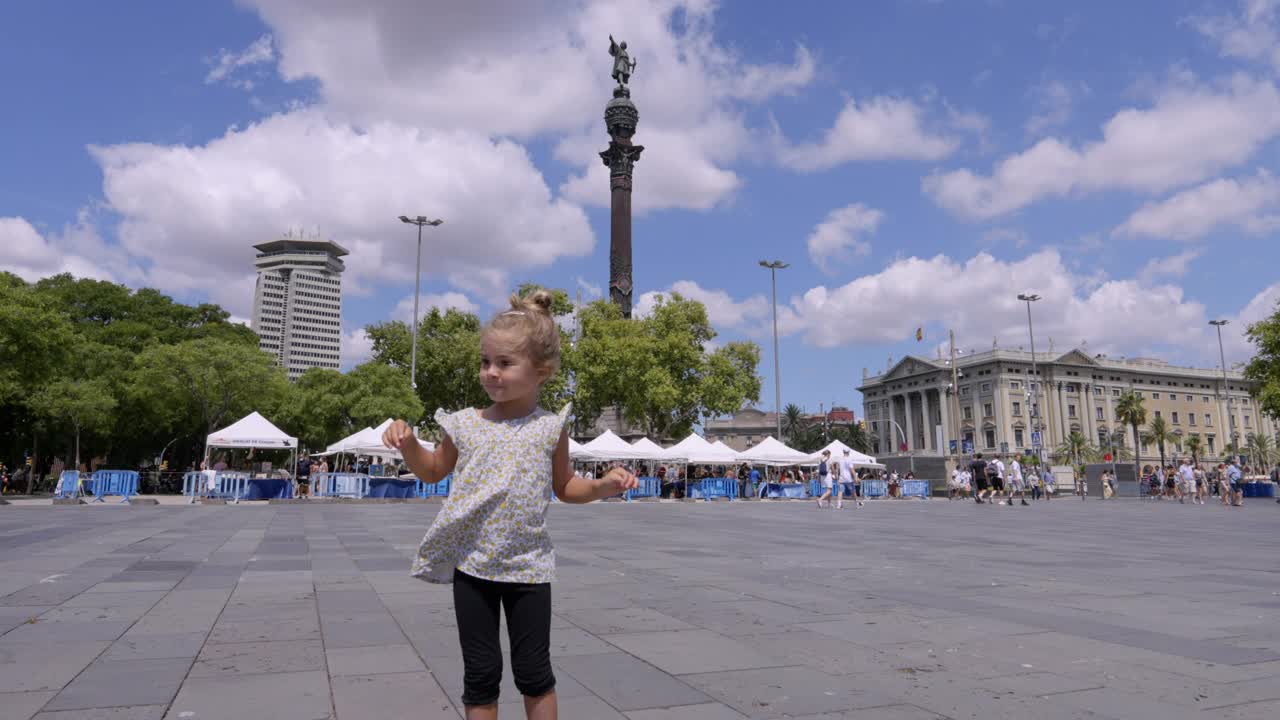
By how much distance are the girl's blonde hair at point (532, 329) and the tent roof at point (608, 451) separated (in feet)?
89.4

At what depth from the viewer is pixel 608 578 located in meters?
7.43

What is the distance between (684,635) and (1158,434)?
10811 cm

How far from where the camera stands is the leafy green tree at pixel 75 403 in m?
33.7

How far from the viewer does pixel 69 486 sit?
967 inches

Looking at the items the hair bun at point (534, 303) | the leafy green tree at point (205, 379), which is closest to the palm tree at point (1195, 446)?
the leafy green tree at point (205, 379)

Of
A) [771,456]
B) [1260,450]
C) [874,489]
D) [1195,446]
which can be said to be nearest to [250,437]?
[771,456]

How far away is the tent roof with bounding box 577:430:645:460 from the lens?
98.7ft

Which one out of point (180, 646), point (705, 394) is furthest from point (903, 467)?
point (180, 646)

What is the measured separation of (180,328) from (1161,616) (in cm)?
5572

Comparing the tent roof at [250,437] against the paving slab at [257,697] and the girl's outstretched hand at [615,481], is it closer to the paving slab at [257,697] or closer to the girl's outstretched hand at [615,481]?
the paving slab at [257,697]

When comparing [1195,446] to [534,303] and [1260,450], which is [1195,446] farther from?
[534,303]

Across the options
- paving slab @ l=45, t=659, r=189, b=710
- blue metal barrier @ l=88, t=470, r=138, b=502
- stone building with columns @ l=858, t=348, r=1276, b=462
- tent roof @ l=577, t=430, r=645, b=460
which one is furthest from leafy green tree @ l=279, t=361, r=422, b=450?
stone building with columns @ l=858, t=348, r=1276, b=462

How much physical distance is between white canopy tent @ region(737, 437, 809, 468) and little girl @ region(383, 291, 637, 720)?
3045 centimetres

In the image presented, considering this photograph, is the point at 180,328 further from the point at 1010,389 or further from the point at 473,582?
the point at 1010,389
